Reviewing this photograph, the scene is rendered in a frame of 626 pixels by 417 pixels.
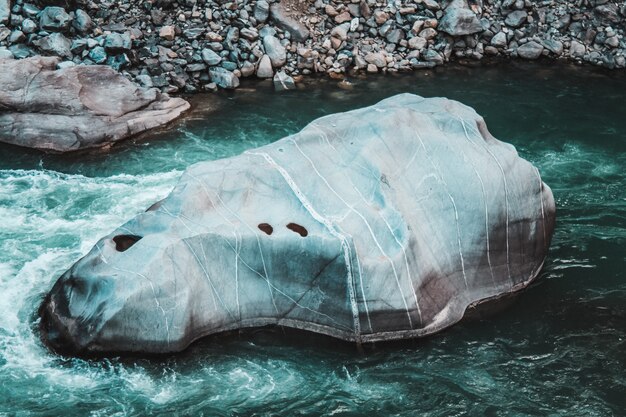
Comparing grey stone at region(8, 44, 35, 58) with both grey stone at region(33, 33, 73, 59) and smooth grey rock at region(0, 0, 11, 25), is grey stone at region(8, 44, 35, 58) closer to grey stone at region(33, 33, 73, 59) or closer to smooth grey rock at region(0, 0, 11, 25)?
grey stone at region(33, 33, 73, 59)

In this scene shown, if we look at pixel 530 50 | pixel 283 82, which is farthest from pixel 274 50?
pixel 530 50

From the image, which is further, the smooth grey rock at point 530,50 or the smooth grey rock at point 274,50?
the smooth grey rock at point 530,50

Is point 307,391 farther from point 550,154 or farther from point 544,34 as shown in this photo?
point 544,34

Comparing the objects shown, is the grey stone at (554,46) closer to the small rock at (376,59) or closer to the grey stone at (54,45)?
the small rock at (376,59)

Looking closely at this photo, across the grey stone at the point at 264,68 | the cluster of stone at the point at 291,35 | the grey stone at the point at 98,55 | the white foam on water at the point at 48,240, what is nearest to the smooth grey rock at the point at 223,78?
the cluster of stone at the point at 291,35

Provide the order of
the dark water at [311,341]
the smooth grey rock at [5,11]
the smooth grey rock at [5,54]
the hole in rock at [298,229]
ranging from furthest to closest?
the smooth grey rock at [5,11] < the smooth grey rock at [5,54] < the hole in rock at [298,229] < the dark water at [311,341]
